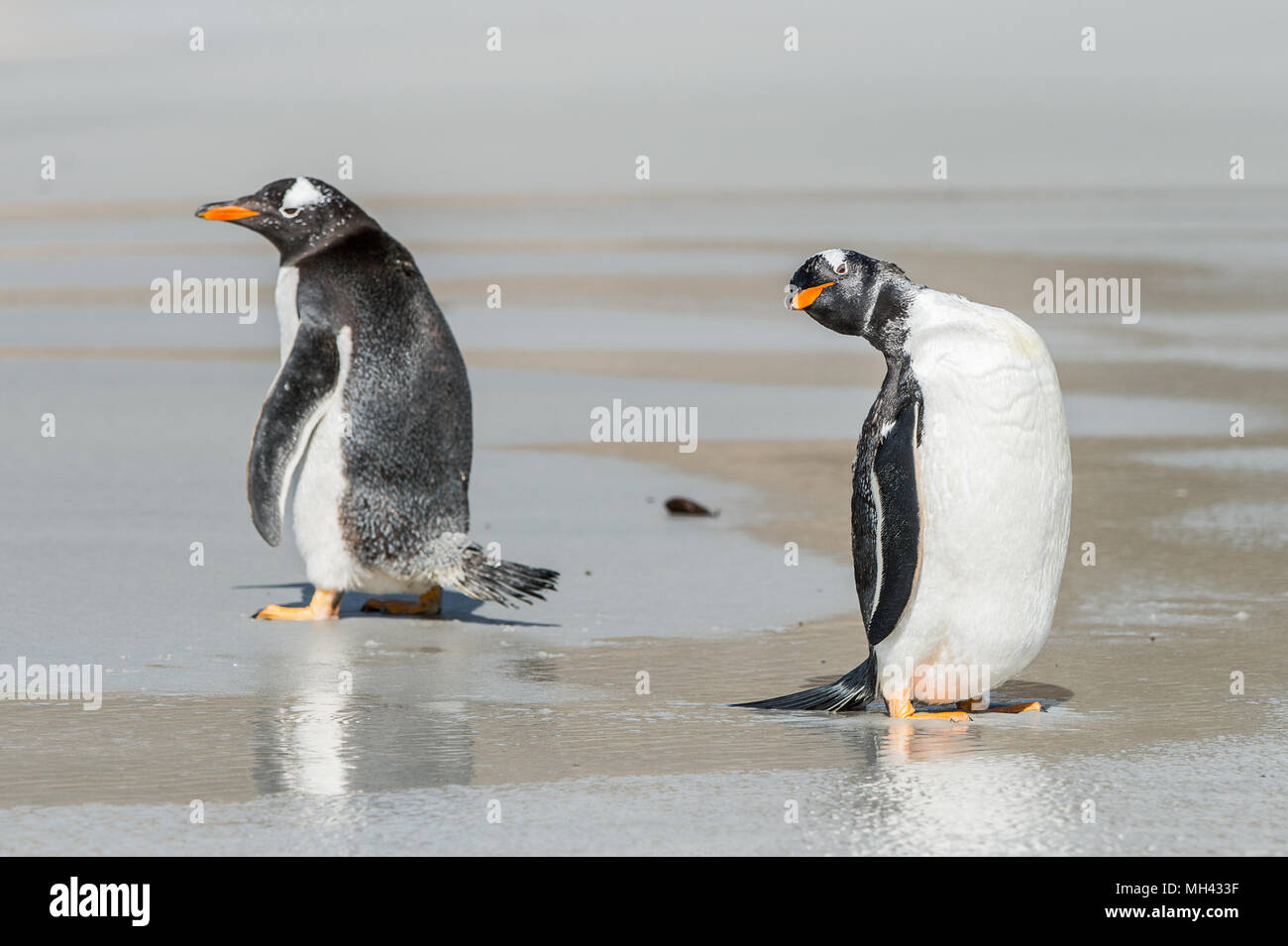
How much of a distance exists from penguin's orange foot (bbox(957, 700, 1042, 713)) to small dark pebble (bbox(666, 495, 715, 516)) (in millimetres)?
2758

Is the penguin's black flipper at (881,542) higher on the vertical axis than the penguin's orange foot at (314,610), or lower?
higher

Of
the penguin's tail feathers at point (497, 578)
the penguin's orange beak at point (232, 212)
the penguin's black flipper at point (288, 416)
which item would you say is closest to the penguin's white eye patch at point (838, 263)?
the penguin's tail feathers at point (497, 578)

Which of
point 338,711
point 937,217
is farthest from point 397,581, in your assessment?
point 937,217

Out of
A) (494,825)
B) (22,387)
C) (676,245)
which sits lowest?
(494,825)

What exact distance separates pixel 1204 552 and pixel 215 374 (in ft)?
20.6

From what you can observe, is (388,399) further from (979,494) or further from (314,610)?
(979,494)

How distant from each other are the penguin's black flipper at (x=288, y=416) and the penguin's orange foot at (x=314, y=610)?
8.1 inches

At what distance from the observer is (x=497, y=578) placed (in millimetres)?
5578

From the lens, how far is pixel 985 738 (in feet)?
13.2

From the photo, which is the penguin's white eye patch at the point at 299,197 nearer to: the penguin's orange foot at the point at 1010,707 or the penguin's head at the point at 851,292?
the penguin's head at the point at 851,292

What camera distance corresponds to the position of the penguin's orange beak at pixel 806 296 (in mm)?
4344

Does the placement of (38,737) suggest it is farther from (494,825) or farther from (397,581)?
(397,581)

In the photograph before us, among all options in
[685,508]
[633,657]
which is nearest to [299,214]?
[633,657]

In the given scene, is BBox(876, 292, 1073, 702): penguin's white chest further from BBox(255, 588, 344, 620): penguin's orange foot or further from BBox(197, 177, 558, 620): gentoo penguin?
BBox(255, 588, 344, 620): penguin's orange foot
